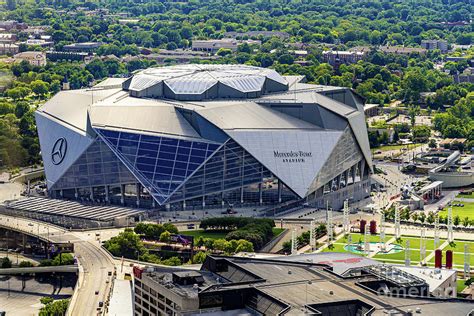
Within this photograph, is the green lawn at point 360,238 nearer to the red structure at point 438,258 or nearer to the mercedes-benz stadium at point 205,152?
the mercedes-benz stadium at point 205,152

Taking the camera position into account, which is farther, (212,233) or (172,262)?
(212,233)

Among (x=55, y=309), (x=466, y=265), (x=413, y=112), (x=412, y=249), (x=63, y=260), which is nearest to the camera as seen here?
(x=55, y=309)

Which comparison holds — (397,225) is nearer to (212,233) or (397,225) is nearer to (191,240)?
(212,233)

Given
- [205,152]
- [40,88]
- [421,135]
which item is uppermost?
[40,88]

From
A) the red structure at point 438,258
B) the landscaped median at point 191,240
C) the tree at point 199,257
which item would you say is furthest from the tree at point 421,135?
the tree at point 199,257

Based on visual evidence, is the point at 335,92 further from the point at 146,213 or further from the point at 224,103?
the point at 146,213

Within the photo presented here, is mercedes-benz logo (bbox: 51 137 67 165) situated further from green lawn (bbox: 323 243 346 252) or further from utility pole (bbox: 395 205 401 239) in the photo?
utility pole (bbox: 395 205 401 239)

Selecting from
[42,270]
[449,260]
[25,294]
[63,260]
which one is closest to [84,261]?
[63,260]
